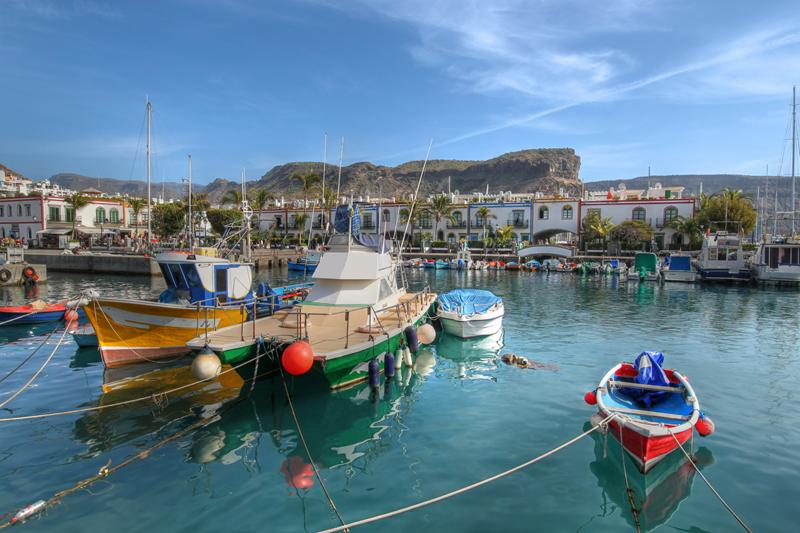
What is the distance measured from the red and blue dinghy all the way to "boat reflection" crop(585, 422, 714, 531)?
301 millimetres

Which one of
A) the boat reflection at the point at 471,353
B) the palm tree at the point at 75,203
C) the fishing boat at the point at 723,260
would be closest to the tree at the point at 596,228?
the fishing boat at the point at 723,260

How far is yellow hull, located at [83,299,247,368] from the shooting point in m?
16.4

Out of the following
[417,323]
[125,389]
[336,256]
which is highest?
[336,256]

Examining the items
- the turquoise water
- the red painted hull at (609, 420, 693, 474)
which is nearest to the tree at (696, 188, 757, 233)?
the turquoise water

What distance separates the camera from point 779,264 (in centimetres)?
4712

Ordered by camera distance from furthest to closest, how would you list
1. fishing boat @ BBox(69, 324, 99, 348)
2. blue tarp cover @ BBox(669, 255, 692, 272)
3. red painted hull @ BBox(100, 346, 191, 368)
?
1. blue tarp cover @ BBox(669, 255, 692, 272)
2. fishing boat @ BBox(69, 324, 99, 348)
3. red painted hull @ BBox(100, 346, 191, 368)

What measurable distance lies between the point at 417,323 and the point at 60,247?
70.2m

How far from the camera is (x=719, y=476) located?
983 cm

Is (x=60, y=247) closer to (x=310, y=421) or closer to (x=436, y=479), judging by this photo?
(x=310, y=421)

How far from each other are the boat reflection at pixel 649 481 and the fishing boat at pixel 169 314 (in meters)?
11.0

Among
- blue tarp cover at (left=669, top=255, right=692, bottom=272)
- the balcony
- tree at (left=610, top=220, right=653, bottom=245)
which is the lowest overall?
blue tarp cover at (left=669, top=255, right=692, bottom=272)

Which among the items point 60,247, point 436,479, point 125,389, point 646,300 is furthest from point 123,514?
point 60,247

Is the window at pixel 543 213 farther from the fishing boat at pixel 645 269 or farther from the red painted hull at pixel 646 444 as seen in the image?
the red painted hull at pixel 646 444

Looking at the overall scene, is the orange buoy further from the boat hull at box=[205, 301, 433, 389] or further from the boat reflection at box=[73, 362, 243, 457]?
the boat reflection at box=[73, 362, 243, 457]
